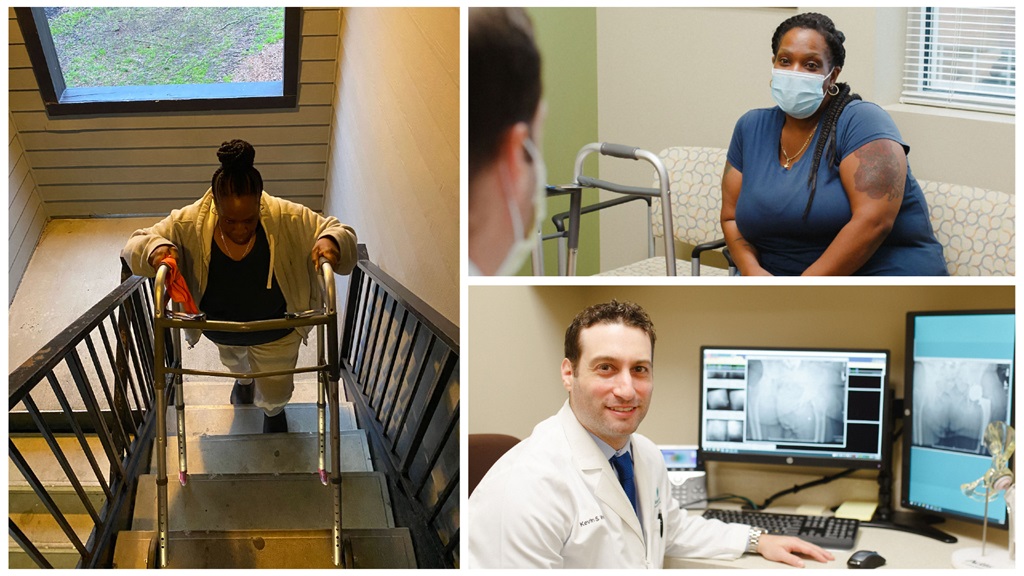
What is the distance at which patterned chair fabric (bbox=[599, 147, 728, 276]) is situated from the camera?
3.05 meters

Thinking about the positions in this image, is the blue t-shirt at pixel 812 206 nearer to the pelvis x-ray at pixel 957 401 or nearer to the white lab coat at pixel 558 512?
the pelvis x-ray at pixel 957 401

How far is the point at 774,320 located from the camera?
2918mm

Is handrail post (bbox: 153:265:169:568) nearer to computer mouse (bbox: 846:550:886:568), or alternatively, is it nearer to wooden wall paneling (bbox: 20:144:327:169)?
computer mouse (bbox: 846:550:886:568)

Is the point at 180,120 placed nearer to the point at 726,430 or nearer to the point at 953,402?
the point at 726,430

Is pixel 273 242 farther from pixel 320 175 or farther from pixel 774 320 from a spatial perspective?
pixel 320 175

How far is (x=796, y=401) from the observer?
287 centimetres

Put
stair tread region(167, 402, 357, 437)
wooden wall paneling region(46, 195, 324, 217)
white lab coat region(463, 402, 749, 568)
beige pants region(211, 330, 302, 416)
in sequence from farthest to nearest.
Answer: wooden wall paneling region(46, 195, 324, 217) → stair tread region(167, 402, 357, 437) → beige pants region(211, 330, 302, 416) → white lab coat region(463, 402, 749, 568)

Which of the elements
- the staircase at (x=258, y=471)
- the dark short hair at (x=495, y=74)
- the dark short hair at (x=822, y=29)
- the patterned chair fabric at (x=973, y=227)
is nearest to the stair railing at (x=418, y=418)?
the staircase at (x=258, y=471)

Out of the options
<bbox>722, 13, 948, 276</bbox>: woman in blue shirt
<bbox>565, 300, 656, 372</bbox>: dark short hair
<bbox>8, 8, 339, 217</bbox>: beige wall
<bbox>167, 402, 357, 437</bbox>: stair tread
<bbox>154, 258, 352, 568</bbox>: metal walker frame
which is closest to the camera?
<bbox>565, 300, 656, 372</bbox>: dark short hair

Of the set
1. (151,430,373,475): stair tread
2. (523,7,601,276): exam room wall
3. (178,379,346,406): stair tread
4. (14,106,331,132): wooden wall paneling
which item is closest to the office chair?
(523,7,601,276): exam room wall

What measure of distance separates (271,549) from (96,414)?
680mm

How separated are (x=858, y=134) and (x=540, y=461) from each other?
39.8 inches

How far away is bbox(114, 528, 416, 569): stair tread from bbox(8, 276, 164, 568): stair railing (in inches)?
3.9

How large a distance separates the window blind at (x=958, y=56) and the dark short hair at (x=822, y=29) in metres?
0.52
